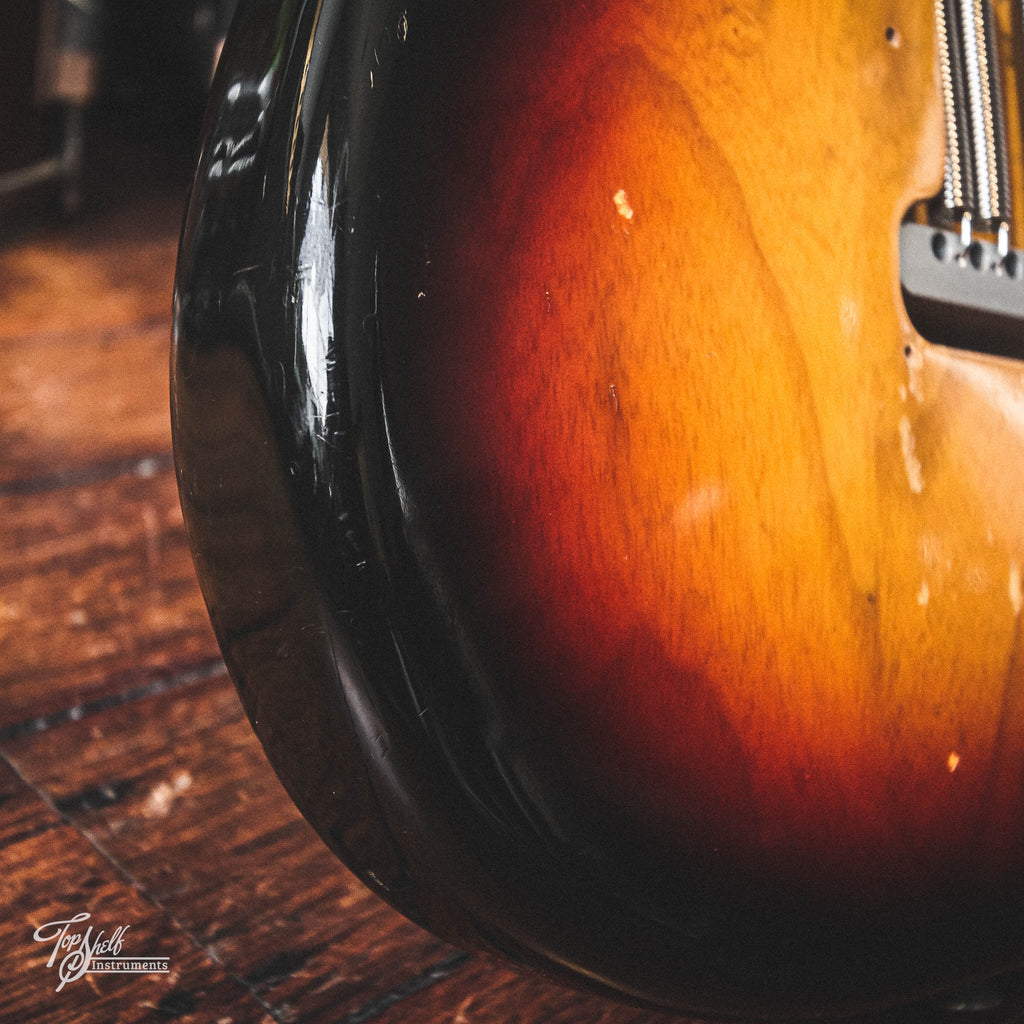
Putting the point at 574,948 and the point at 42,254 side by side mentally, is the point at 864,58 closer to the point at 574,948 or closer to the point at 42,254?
the point at 574,948

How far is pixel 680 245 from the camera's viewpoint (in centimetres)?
23

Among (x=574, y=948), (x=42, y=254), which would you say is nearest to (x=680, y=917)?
(x=574, y=948)

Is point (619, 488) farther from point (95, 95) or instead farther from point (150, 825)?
point (95, 95)

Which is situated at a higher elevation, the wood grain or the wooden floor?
the wood grain

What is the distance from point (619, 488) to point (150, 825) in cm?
22

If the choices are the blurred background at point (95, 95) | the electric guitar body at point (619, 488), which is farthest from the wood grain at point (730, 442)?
the blurred background at point (95, 95)
